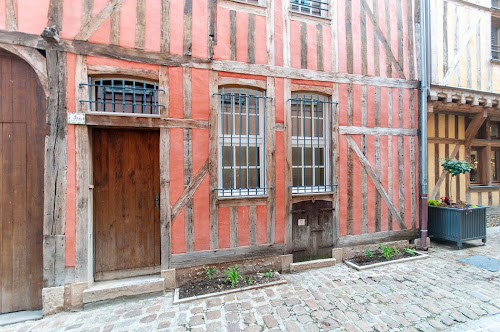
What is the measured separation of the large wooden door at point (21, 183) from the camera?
107 inches

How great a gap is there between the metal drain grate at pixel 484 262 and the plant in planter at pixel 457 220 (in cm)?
44

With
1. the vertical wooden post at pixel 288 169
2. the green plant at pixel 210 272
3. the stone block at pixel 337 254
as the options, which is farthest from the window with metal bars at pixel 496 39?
the green plant at pixel 210 272

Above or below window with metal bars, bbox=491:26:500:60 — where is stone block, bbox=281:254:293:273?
below

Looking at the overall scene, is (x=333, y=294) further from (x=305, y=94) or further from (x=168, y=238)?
(x=305, y=94)

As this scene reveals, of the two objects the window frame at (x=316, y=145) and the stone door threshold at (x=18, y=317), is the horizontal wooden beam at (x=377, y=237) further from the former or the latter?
the stone door threshold at (x=18, y=317)

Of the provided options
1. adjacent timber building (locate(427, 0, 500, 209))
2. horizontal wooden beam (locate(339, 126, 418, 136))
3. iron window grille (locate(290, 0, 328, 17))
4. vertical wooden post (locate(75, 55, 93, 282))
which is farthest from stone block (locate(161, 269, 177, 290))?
adjacent timber building (locate(427, 0, 500, 209))

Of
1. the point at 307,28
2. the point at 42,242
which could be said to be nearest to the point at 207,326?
the point at 42,242

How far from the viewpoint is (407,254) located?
4027 millimetres

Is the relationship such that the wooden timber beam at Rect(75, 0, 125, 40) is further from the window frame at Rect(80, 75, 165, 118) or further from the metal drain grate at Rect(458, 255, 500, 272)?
the metal drain grate at Rect(458, 255, 500, 272)

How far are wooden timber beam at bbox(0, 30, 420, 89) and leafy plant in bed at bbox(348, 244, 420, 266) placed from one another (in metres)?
3.06

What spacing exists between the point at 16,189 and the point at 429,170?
749 centimetres

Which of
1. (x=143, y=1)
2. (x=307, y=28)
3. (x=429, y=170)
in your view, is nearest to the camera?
(x=143, y=1)

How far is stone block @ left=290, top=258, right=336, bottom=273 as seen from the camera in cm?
353

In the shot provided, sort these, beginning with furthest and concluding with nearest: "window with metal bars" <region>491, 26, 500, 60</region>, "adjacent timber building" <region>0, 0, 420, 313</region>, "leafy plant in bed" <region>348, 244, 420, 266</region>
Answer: "window with metal bars" <region>491, 26, 500, 60</region> < "leafy plant in bed" <region>348, 244, 420, 266</region> < "adjacent timber building" <region>0, 0, 420, 313</region>
